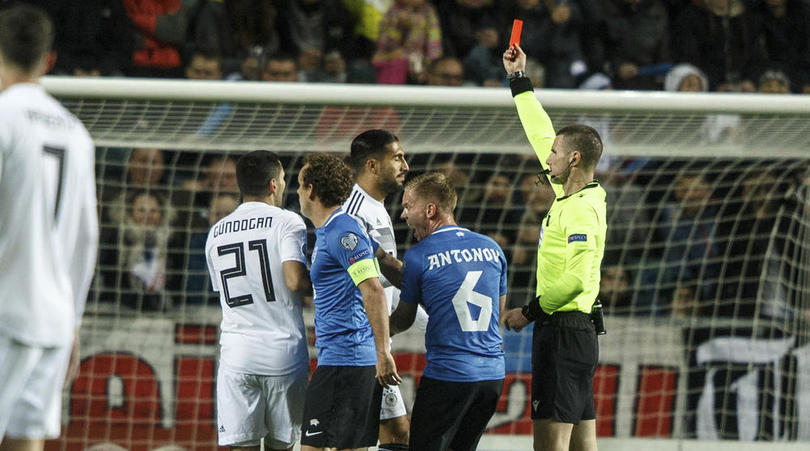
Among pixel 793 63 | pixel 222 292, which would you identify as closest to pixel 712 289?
pixel 793 63

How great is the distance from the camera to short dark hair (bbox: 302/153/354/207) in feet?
15.4

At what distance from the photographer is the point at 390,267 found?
4.82 m

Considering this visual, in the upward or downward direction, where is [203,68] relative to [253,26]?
downward

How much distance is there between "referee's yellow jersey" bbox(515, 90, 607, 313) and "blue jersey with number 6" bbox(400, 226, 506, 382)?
30 cm

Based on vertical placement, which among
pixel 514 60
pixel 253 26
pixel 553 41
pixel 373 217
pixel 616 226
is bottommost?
pixel 373 217

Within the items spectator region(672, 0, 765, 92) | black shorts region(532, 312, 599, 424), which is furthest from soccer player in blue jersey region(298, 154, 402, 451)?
spectator region(672, 0, 765, 92)

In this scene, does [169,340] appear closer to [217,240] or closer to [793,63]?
[217,240]

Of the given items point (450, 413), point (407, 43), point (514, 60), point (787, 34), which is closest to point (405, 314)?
point (450, 413)

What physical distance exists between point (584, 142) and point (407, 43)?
545cm

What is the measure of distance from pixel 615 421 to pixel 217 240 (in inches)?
159

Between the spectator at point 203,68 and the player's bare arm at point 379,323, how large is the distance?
528cm

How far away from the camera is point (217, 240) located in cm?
491

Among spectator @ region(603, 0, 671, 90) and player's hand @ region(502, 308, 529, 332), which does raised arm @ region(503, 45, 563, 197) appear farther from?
A: spectator @ region(603, 0, 671, 90)

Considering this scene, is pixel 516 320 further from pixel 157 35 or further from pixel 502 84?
pixel 157 35
